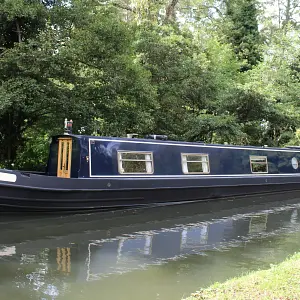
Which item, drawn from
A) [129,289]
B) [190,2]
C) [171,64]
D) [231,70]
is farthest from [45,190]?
[190,2]

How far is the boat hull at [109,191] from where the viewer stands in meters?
7.98

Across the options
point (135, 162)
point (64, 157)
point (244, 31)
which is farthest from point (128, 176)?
point (244, 31)

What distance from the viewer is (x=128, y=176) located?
31.0 ft

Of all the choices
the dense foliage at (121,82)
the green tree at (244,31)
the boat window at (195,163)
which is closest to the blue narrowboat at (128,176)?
the boat window at (195,163)

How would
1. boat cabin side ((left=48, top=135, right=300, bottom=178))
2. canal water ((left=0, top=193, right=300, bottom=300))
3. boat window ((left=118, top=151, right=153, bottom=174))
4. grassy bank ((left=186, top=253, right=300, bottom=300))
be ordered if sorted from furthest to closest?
boat window ((left=118, top=151, right=153, bottom=174))
boat cabin side ((left=48, top=135, right=300, bottom=178))
canal water ((left=0, top=193, right=300, bottom=300))
grassy bank ((left=186, top=253, right=300, bottom=300))

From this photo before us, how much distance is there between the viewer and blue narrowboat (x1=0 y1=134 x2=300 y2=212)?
321 inches

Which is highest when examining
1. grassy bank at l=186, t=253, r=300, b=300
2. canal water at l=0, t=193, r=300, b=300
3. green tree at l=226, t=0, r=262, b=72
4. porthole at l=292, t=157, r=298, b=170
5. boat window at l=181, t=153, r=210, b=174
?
green tree at l=226, t=0, r=262, b=72

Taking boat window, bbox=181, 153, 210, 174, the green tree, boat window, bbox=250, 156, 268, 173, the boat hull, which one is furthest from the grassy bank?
the green tree

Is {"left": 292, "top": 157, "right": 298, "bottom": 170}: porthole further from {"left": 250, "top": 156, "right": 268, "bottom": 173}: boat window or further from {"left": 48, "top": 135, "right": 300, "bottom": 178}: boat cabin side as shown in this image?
{"left": 250, "top": 156, "right": 268, "bottom": 173}: boat window

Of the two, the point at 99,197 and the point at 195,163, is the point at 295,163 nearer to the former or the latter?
the point at 195,163

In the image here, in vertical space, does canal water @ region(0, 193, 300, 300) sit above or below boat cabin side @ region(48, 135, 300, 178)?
below

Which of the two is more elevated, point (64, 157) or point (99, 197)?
point (64, 157)

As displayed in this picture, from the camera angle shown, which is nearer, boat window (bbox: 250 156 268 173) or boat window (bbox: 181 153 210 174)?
boat window (bbox: 181 153 210 174)

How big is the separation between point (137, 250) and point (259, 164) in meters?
7.39
